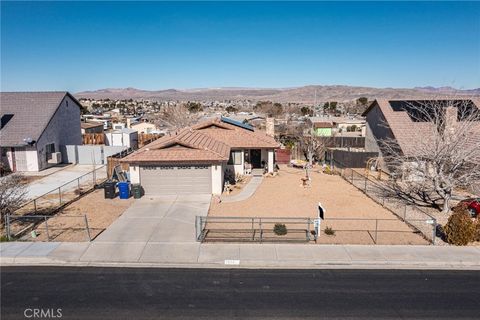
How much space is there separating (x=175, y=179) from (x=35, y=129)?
53.7 ft

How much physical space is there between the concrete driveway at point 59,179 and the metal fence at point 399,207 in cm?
1913

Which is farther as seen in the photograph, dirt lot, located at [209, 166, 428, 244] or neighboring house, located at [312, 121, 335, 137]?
neighboring house, located at [312, 121, 335, 137]

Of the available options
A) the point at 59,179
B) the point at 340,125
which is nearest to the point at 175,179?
the point at 59,179

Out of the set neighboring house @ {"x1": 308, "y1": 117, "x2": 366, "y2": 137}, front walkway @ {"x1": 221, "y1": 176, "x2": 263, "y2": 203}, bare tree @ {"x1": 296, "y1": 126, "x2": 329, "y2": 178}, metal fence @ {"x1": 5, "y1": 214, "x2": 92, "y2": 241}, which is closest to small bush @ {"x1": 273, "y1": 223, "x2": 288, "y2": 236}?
front walkway @ {"x1": 221, "y1": 176, "x2": 263, "y2": 203}

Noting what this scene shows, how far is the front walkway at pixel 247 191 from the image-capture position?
2285 cm

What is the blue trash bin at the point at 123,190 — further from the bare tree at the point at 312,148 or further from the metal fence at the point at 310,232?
the bare tree at the point at 312,148

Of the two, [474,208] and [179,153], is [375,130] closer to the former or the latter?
[474,208]

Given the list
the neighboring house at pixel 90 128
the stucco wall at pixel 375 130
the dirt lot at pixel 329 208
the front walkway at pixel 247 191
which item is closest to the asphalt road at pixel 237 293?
the dirt lot at pixel 329 208

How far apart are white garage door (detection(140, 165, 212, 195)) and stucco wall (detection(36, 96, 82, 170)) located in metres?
13.7

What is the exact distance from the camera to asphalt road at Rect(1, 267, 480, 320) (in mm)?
10445

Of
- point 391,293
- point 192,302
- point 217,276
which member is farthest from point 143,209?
point 391,293

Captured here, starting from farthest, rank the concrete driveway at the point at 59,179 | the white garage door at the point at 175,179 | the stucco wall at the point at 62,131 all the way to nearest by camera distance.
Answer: the stucco wall at the point at 62,131 → the concrete driveway at the point at 59,179 → the white garage door at the point at 175,179

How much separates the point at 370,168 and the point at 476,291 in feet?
74.0

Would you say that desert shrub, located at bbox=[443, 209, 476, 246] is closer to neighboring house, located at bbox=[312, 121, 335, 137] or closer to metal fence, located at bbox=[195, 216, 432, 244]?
metal fence, located at bbox=[195, 216, 432, 244]
